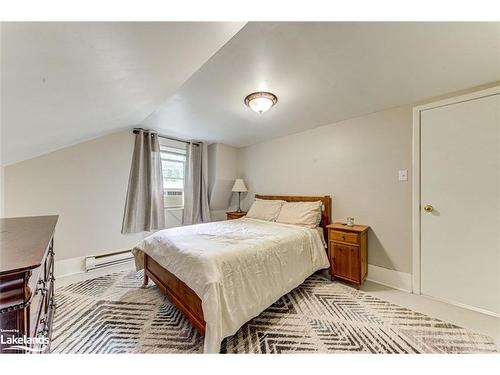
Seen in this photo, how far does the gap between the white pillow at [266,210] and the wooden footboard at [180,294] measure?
5.41 feet

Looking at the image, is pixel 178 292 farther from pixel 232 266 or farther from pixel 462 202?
pixel 462 202

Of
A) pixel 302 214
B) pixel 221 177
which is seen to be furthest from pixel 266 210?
pixel 221 177

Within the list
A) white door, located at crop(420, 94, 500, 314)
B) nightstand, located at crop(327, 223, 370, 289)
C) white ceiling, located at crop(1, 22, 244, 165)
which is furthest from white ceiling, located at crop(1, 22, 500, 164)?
nightstand, located at crop(327, 223, 370, 289)

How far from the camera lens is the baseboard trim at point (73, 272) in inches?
91.8

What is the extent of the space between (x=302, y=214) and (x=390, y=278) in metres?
1.21

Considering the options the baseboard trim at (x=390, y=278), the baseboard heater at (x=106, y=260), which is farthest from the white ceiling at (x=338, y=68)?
the baseboard heater at (x=106, y=260)

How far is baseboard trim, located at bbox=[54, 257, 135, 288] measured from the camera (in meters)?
2.33

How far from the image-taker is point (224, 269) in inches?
55.6

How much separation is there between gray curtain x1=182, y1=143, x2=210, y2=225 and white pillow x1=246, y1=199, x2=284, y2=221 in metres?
1.13

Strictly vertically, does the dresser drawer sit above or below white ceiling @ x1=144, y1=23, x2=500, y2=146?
below

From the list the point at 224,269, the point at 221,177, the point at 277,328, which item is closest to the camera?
the point at 224,269

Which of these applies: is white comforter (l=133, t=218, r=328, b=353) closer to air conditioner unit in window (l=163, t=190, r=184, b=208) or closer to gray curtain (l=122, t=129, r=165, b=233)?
gray curtain (l=122, t=129, r=165, b=233)
